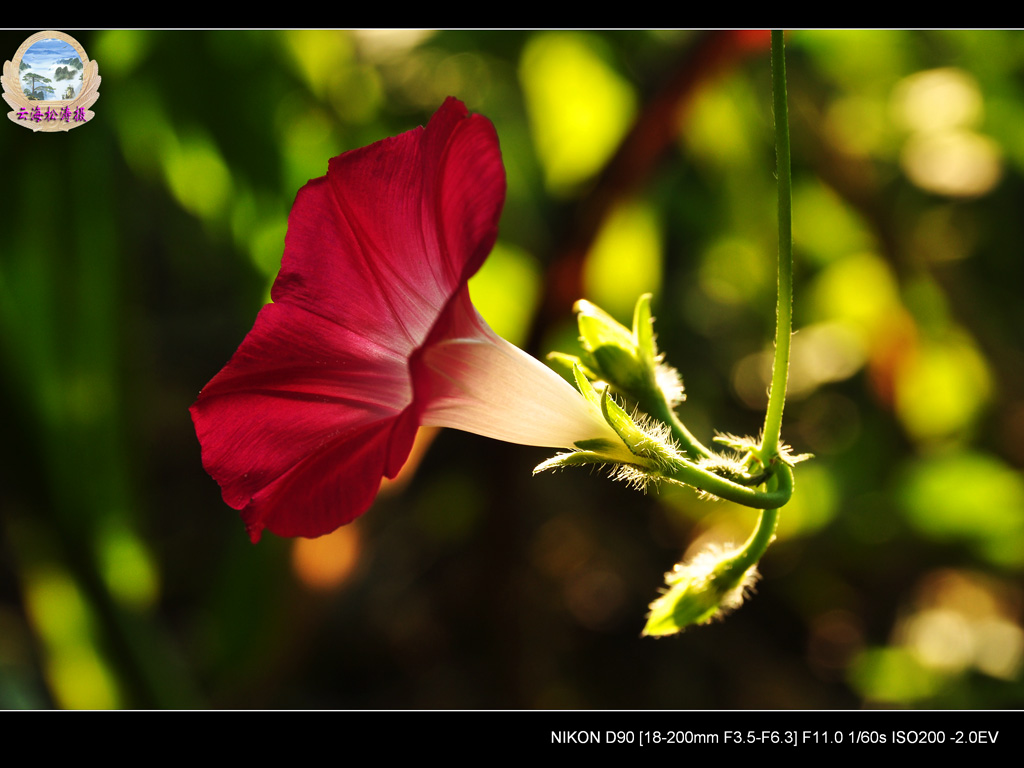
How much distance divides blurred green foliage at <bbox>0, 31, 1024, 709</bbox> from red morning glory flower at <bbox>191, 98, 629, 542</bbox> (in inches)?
39.0

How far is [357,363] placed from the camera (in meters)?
0.76

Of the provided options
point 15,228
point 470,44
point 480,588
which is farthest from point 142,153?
point 480,588

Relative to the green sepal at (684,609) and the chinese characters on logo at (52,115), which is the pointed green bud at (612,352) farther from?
the chinese characters on logo at (52,115)

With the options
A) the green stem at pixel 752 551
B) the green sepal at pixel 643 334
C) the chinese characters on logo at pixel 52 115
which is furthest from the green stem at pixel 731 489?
the chinese characters on logo at pixel 52 115

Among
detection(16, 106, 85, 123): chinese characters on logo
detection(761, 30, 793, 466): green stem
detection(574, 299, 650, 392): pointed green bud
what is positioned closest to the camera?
detection(761, 30, 793, 466): green stem

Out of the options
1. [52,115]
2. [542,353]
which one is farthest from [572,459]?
[542,353]

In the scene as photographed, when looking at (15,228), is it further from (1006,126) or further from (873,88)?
(1006,126)

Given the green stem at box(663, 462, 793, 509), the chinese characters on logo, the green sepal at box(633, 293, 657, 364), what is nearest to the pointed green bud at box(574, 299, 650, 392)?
the green sepal at box(633, 293, 657, 364)

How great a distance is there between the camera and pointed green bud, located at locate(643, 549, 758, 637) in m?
0.70

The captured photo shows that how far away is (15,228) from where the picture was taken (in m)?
1.72

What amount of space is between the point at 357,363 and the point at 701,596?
378 mm

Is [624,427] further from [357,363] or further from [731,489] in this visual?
[357,363]

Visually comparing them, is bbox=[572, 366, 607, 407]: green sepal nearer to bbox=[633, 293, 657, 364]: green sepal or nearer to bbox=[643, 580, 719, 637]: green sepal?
bbox=[633, 293, 657, 364]: green sepal

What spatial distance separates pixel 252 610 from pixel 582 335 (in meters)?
1.45
